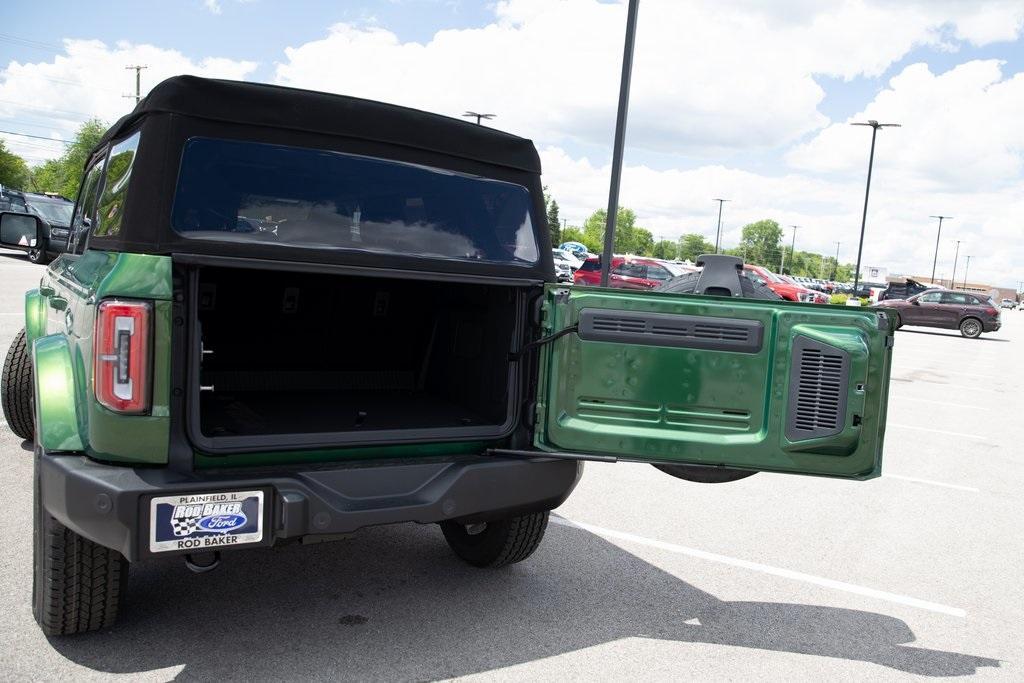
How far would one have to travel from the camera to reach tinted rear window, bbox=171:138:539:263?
10.0 ft

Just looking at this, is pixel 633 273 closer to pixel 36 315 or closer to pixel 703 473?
pixel 703 473

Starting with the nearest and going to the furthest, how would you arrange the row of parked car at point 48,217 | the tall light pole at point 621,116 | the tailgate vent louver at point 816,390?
the tailgate vent louver at point 816,390 < the row of parked car at point 48,217 < the tall light pole at point 621,116

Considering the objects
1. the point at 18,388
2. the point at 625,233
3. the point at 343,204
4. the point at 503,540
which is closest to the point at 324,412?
the point at 503,540

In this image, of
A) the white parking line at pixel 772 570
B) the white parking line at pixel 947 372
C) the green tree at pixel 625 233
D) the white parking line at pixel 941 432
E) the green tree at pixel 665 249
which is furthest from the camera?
the green tree at pixel 665 249

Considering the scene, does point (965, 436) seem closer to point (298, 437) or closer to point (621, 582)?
point (621, 582)

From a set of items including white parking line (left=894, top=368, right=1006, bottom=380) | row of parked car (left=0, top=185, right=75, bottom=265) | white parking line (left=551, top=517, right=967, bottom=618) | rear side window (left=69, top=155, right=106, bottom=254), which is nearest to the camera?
rear side window (left=69, top=155, right=106, bottom=254)

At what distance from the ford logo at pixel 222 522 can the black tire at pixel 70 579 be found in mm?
509

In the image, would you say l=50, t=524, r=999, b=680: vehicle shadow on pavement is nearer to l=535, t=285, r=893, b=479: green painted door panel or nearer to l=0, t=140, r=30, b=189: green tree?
l=535, t=285, r=893, b=479: green painted door panel

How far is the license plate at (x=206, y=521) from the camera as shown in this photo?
8.85 ft

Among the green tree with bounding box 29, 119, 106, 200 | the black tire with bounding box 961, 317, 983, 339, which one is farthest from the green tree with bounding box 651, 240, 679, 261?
the black tire with bounding box 961, 317, 983, 339

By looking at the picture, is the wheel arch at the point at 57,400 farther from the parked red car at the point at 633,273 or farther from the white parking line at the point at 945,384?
the parked red car at the point at 633,273

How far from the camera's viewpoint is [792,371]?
3.48 m

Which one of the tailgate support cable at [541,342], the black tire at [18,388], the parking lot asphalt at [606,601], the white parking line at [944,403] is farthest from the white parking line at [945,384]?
the black tire at [18,388]

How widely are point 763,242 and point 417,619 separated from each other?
177m
